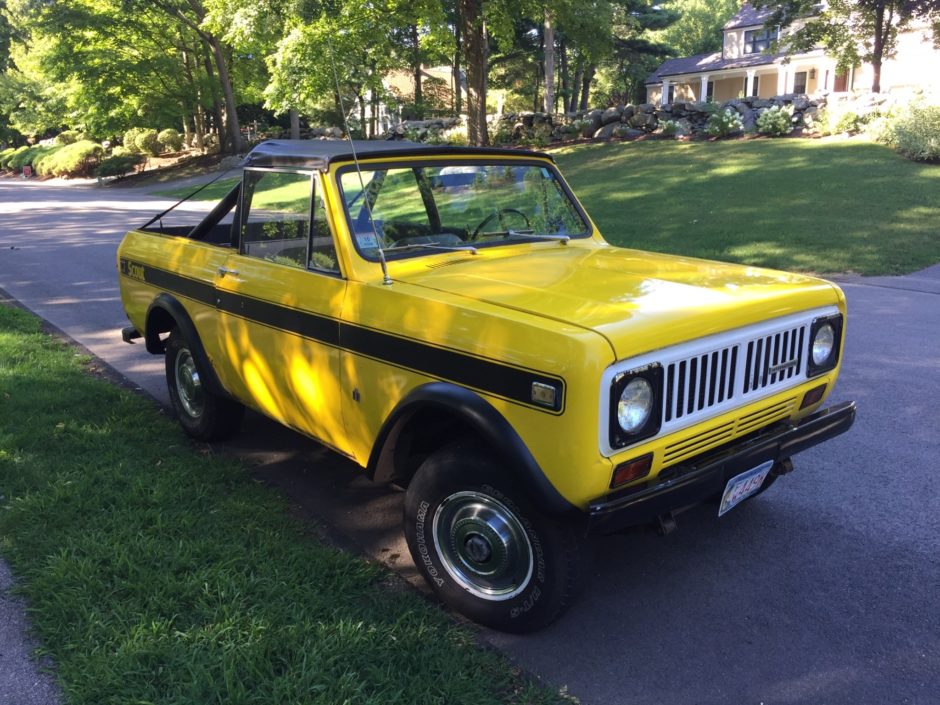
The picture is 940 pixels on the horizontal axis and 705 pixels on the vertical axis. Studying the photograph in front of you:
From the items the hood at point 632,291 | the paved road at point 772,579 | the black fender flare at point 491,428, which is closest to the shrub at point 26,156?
the paved road at point 772,579

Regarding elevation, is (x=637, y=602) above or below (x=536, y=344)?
below

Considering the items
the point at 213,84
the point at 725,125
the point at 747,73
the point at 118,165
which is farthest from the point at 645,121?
the point at 118,165

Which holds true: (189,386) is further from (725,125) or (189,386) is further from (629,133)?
(629,133)

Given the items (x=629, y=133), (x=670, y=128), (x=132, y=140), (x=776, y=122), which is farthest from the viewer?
(x=132, y=140)

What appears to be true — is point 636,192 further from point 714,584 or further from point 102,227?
Result: point 714,584

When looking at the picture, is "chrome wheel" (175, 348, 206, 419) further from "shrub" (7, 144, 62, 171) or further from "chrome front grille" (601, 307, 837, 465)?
Answer: "shrub" (7, 144, 62, 171)

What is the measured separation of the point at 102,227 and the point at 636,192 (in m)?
11.6

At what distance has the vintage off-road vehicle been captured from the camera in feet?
8.67

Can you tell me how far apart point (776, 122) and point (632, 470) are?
2159 cm

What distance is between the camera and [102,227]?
16609mm

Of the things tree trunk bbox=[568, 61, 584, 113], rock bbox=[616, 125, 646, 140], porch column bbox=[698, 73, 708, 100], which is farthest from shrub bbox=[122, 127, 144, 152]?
porch column bbox=[698, 73, 708, 100]

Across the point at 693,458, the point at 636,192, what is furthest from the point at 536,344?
the point at 636,192

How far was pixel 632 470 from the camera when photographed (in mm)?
2689

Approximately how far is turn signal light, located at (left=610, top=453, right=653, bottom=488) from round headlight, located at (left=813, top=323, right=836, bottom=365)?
3.79 ft
